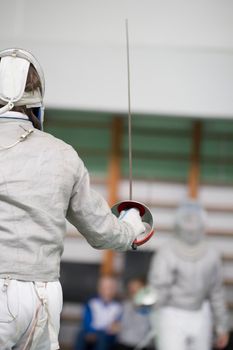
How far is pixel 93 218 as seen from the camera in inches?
76.0

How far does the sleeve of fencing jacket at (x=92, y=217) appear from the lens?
1.92 meters

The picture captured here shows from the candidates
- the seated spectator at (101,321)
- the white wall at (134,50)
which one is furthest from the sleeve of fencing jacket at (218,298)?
the white wall at (134,50)

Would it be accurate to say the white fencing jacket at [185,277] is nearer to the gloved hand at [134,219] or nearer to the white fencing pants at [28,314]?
the gloved hand at [134,219]

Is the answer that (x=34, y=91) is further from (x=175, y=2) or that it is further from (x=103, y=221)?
(x=175, y=2)

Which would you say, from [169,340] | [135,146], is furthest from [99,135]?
[169,340]

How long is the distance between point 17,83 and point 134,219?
0.47 m

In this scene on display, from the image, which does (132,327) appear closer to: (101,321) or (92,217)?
(101,321)

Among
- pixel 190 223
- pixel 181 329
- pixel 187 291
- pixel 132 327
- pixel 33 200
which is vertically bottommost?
pixel 132 327

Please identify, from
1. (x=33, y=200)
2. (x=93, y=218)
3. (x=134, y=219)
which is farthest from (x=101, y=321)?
(x=33, y=200)

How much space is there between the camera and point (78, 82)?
5.48 meters

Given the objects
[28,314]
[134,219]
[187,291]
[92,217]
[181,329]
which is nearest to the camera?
[28,314]

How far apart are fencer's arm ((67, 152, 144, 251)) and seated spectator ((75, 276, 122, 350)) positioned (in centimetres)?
347

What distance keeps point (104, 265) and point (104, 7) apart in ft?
6.17

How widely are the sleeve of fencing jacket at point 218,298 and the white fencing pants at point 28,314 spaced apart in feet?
10.4
